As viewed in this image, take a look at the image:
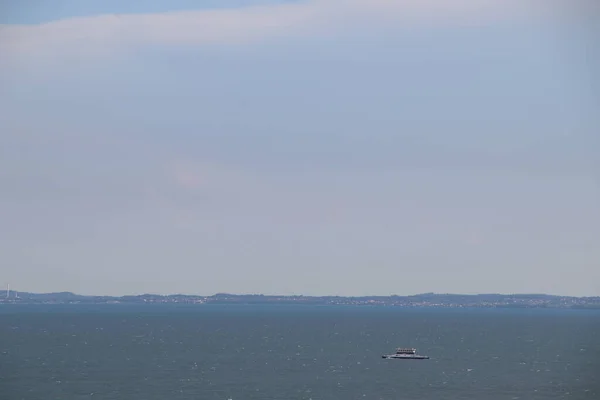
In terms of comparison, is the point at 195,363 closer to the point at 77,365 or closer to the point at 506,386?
the point at 77,365

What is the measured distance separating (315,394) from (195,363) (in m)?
54.2

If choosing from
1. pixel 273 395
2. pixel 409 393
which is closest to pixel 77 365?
pixel 273 395

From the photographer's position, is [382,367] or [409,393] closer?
[409,393]

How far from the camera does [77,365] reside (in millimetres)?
194500

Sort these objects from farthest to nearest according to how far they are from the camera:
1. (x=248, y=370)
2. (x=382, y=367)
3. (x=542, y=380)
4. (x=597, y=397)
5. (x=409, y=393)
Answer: (x=382, y=367), (x=248, y=370), (x=542, y=380), (x=409, y=393), (x=597, y=397)

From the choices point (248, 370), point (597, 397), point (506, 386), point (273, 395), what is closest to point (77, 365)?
point (248, 370)

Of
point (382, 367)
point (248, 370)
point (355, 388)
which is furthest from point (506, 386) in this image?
point (248, 370)

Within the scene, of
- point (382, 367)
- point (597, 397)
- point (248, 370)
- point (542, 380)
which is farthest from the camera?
point (382, 367)

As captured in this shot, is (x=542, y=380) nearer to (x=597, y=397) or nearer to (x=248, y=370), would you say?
(x=597, y=397)

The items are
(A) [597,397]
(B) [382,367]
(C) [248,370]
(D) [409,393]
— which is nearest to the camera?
(A) [597,397]

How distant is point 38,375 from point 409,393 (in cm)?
7342

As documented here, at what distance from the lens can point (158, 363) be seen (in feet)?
652

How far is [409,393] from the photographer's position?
15462cm

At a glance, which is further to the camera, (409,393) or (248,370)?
(248,370)
